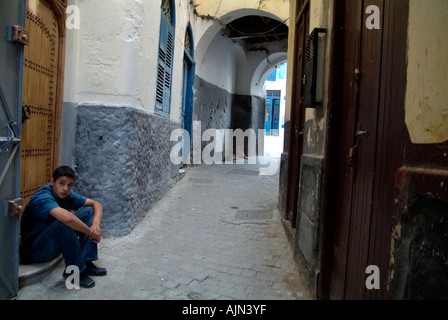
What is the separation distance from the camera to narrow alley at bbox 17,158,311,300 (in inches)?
107

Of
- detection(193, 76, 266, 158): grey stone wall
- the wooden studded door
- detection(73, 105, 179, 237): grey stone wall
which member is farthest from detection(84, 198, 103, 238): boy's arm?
A: detection(193, 76, 266, 158): grey stone wall

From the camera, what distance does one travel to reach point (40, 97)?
3.34 meters

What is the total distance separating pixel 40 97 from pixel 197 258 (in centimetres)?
237

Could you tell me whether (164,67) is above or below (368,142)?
above

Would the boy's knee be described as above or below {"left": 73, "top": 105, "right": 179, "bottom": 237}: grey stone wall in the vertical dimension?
below

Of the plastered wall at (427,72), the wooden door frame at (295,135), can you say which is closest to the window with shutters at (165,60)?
the wooden door frame at (295,135)

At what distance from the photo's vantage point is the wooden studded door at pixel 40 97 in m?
3.10

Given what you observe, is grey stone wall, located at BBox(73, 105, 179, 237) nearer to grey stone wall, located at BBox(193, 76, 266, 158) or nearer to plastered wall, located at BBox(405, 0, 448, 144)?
plastered wall, located at BBox(405, 0, 448, 144)

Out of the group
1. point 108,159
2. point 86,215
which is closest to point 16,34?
point 86,215

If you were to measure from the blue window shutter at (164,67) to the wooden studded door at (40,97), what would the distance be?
180 cm

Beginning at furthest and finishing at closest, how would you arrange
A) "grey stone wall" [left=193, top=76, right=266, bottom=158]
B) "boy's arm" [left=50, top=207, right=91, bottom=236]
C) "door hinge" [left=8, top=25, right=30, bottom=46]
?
"grey stone wall" [left=193, top=76, right=266, bottom=158], "boy's arm" [left=50, top=207, right=91, bottom=236], "door hinge" [left=8, top=25, right=30, bottom=46]

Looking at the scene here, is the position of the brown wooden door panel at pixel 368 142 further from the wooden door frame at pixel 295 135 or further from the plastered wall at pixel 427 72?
the wooden door frame at pixel 295 135

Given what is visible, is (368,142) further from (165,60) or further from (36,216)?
(165,60)

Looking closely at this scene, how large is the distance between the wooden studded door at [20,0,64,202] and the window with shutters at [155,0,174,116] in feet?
5.91
